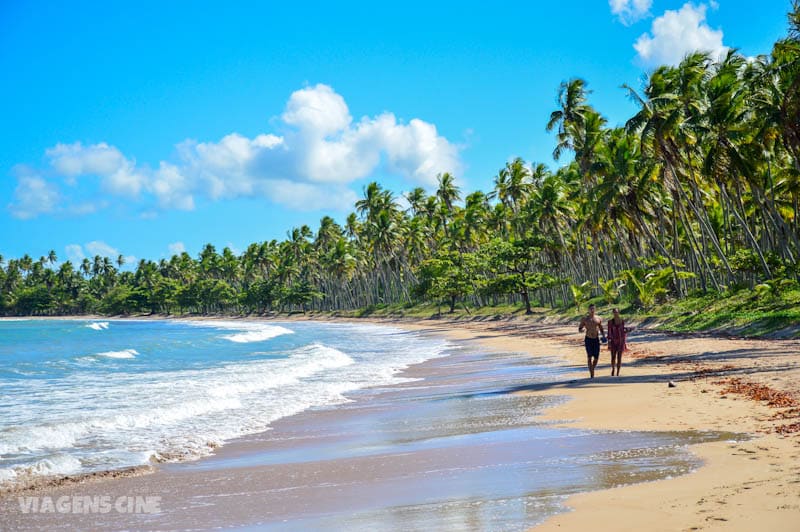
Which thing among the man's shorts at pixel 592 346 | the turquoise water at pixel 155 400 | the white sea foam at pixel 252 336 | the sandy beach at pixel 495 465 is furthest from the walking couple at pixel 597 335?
the white sea foam at pixel 252 336

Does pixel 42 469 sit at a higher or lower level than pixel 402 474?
lower

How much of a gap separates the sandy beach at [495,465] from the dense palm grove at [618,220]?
1188 cm

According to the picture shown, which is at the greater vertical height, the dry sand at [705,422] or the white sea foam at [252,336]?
the dry sand at [705,422]

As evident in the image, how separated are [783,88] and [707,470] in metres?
19.6

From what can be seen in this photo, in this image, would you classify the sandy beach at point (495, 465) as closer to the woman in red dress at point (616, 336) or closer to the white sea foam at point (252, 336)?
the woman in red dress at point (616, 336)

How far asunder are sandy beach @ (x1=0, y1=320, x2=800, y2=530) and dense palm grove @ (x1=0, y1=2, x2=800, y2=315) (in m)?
11.9

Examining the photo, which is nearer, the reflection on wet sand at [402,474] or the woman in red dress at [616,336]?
the reflection on wet sand at [402,474]

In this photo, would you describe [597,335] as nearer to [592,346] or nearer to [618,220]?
[592,346]

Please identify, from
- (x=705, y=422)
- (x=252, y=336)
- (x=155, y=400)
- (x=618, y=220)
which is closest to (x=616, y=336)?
(x=705, y=422)

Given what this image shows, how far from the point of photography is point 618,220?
144ft

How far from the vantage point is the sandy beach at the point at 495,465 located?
552 cm

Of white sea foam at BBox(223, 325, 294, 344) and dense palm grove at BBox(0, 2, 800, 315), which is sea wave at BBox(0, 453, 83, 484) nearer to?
dense palm grove at BBox(0, 2, 800, 315)

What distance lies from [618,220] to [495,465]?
39.1 meters

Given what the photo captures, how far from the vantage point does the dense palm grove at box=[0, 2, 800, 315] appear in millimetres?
28375
